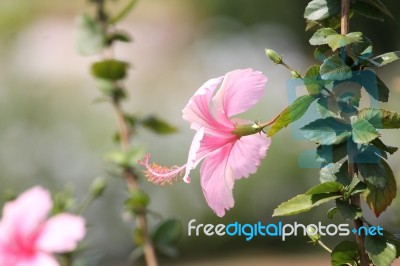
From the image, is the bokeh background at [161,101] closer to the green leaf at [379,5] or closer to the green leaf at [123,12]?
the green leaf at [123,12]

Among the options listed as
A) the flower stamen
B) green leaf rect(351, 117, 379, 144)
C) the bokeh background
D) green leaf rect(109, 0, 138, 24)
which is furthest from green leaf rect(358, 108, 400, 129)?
the bokeh background

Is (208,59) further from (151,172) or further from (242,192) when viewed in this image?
(151,172)

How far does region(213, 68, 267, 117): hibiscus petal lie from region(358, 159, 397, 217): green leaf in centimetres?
7

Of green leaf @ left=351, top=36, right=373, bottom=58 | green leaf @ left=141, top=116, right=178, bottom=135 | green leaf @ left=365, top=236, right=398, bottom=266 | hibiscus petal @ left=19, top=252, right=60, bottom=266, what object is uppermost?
green leaf @ left=141, top=116, right=178, bottom=135

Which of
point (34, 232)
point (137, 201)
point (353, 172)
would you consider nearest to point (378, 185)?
point (353, 172)

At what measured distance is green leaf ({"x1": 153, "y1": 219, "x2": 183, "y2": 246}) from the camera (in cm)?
81

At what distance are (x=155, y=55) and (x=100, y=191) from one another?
2345 mm

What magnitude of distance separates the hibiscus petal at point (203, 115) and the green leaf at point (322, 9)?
0.07 meters

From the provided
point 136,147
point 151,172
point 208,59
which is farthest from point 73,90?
point 151,172

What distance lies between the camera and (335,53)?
458mm

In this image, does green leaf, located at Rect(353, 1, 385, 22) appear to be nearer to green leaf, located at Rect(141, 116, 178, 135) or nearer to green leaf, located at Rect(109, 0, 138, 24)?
green leaf, located at Rect(109, 0, 138, 24)

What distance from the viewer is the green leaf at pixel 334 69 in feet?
1.42

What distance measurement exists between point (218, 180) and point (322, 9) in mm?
113

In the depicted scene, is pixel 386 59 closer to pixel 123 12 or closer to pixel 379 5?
pixel 379 5
